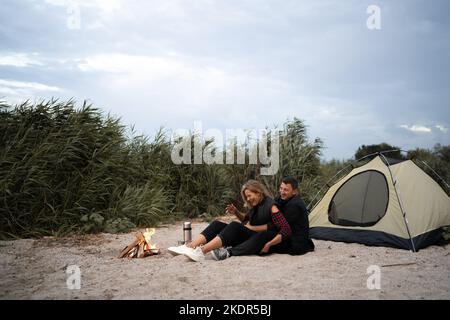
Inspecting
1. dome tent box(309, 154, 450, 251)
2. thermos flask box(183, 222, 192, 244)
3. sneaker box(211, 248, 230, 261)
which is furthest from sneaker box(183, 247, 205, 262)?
dome tent box(309, 154, 450, 251)

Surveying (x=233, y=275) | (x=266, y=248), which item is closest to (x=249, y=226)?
(x=266, y=248)

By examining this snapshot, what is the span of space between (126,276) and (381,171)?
15.3 ft

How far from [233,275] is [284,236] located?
1.19 m

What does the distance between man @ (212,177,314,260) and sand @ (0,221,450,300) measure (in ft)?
0.45

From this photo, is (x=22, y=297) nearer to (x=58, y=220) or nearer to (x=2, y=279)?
(x=2, y=279)

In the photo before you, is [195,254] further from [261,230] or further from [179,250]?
[261,230]

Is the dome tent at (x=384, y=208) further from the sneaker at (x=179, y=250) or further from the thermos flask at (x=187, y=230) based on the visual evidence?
the sneaker at (x=179, y=250)

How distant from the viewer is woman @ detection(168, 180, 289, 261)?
19.1 ft

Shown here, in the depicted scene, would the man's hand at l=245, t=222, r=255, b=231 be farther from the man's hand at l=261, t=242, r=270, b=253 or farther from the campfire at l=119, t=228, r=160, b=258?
the campfire at l=119, t=228, r=160, b=258

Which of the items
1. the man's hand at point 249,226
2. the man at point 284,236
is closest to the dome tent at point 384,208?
the man at point 284,236

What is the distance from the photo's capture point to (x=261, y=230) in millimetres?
5977

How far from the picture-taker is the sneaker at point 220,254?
565cm

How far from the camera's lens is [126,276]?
4.95 m
